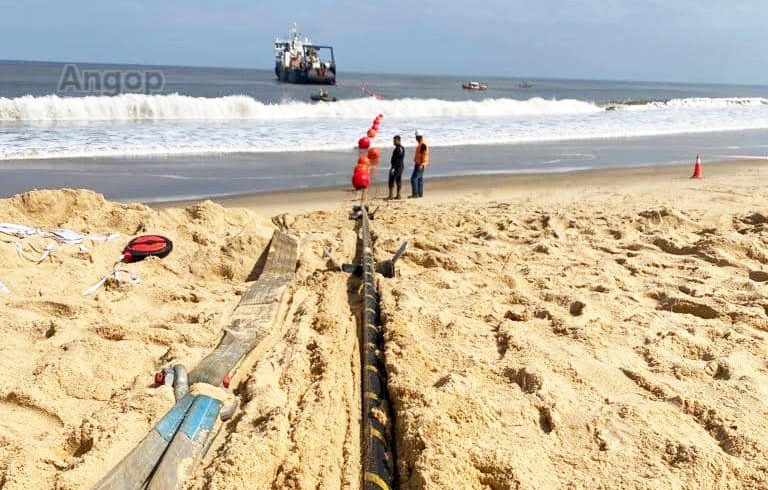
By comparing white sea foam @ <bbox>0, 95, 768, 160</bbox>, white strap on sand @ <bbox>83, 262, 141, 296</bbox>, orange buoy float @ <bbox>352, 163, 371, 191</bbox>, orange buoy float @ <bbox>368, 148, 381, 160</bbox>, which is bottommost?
white strap on sand @ <bbox>83, 262, 141, 296</bbox>

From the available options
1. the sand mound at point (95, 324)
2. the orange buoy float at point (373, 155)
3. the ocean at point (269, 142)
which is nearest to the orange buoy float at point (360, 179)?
the ocean at point (269, 142)

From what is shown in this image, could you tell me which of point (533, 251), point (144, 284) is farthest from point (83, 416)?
point (533, 251)

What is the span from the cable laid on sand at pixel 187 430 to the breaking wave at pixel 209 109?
23.1 metres

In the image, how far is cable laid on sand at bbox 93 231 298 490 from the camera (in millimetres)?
2816

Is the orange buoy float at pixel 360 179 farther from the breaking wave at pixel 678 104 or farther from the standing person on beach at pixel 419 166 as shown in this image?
the breaking wave at pixel 678 104

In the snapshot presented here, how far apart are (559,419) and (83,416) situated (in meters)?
2.54

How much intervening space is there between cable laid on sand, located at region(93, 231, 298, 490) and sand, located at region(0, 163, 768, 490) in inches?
4.2

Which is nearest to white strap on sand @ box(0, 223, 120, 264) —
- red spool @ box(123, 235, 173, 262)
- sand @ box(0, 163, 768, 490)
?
sand @ box(0, 163, 768, 490)

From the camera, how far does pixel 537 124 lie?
28062 millimetres

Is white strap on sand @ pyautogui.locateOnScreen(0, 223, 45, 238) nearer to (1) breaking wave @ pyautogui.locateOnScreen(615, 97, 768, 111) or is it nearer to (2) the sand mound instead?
(2) the sand mound

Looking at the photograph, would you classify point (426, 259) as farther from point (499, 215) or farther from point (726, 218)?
point (726, 218)

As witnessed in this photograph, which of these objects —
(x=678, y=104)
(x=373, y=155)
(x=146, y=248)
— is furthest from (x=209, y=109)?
(x=678, y=104)

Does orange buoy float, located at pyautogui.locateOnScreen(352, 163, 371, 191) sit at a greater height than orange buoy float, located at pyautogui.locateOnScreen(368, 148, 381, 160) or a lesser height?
lesser

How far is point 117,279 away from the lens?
5.66 meters
